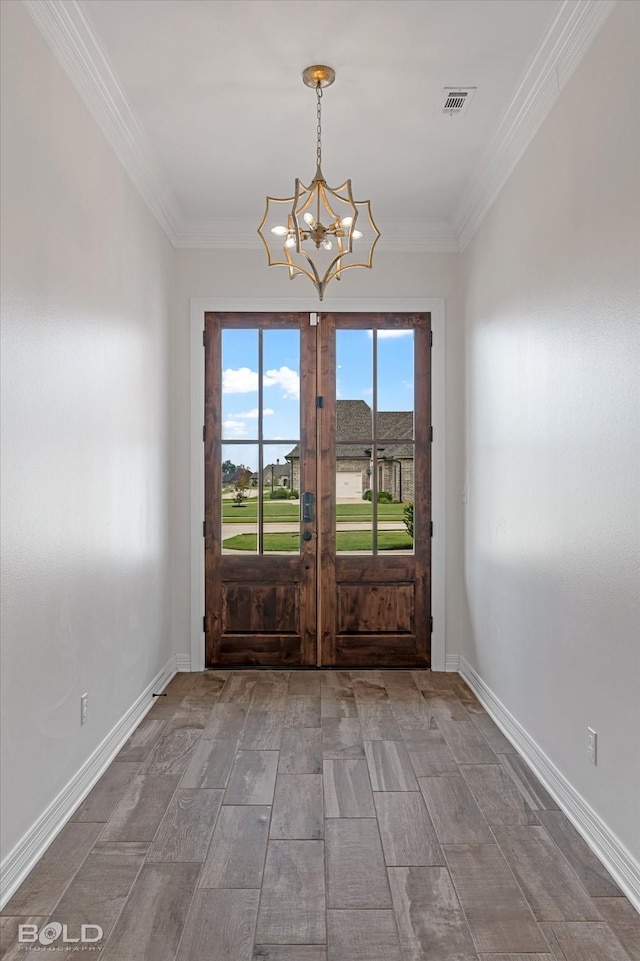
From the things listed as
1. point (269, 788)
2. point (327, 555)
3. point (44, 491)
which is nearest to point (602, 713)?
point (269, 788)

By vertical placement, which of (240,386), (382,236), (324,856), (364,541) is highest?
(382,236)

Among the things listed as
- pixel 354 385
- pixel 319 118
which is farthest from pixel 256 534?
pixel 319 118

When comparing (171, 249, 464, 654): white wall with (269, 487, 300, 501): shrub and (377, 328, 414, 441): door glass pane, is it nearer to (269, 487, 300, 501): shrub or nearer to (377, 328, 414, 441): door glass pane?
(377, 328, 414, 441): door glass pane

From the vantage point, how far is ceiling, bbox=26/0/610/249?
2592 mm

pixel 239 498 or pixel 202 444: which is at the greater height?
pixel 202 444

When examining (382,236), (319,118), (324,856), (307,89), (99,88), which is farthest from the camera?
(382,236)

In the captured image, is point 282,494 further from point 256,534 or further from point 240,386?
point 240,386

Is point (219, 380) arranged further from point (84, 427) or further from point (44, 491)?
point (44, 491)

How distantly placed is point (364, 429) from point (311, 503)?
0.61 m

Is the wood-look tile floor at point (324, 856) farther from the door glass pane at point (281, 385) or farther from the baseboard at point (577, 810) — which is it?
the door glass pane at point (281, 385)

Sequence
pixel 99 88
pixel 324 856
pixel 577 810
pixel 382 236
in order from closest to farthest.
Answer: pixel 324 856
pixel 577 810
pixel 99 88
pixel 382 236

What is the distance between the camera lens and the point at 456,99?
3.18 meters

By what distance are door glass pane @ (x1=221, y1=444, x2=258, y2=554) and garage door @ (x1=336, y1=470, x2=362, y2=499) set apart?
558 millimetres

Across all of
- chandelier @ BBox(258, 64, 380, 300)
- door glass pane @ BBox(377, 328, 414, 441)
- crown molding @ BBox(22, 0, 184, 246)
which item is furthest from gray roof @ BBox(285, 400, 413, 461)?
crown molding @ BBox(22, 0, 184, 246)
